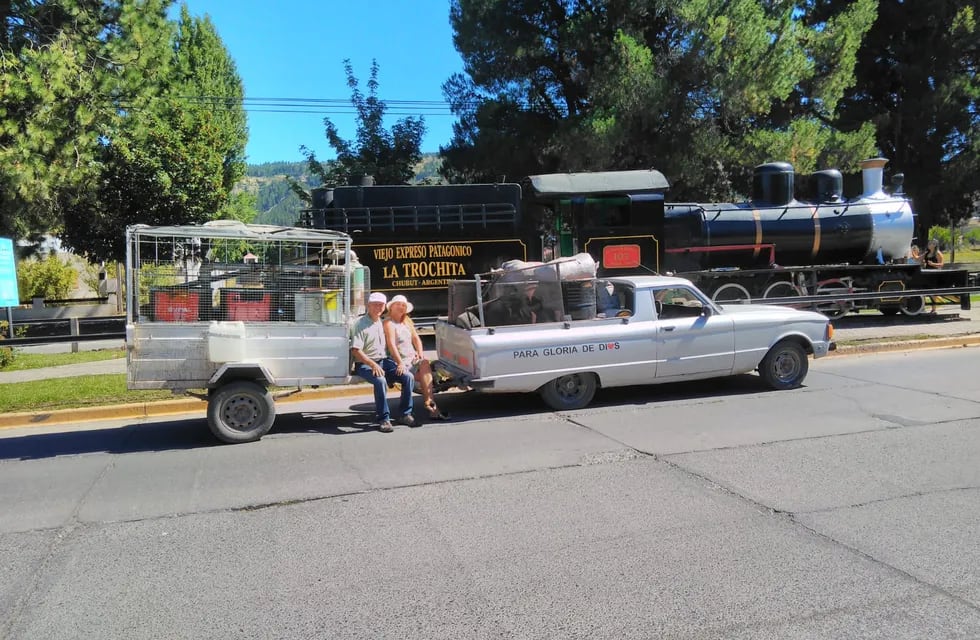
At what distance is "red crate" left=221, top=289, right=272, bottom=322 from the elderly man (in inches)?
40.6

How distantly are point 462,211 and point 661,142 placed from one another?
26.4 feet

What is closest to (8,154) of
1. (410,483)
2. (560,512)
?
(410,483)

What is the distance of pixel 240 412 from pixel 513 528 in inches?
151

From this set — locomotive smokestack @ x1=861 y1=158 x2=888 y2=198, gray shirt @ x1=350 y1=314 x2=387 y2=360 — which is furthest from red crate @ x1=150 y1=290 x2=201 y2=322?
locomotive smokestack @ x1=861 y1=158 x2=888 y2=198

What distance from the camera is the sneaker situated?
7.82m

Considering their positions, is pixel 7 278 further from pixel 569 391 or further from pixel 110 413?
pixel 569 391

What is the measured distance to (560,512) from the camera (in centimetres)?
496

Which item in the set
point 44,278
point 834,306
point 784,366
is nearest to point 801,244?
point 834,306

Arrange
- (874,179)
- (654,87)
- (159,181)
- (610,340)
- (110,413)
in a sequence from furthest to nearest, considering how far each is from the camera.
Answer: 1. (159,181)
2. (654,87)
3. (874,179)
4. (110,413)
5. (610,340)

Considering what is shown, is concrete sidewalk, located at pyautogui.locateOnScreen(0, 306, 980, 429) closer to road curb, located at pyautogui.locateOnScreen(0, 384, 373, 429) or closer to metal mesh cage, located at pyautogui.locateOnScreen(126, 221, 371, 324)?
road curb, located at pyautogui.locateOnScreen(0, 384, 373, 429)

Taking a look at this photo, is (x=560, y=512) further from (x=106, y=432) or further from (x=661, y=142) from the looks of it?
(x=661, y=142)

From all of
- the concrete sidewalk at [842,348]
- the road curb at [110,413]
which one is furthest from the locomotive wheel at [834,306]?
the road curb at [110,413]

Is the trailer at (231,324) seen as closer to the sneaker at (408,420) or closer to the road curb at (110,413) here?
the sneaker at (408,420)

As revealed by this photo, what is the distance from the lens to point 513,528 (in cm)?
468
